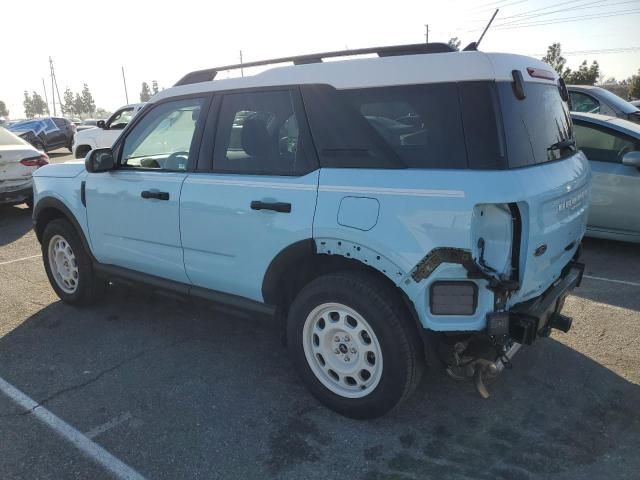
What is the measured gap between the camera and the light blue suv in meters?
2.52

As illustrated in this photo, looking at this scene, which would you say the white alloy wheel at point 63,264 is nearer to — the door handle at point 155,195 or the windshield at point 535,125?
the door handle at point 155,195

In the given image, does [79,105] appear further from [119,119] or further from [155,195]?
[155,195]

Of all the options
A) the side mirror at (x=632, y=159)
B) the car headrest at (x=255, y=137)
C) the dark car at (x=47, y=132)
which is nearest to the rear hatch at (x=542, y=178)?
the car headrest at (x=255, y=137)

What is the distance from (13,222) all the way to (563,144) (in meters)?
8.81

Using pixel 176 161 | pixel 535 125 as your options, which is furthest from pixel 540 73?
pixel 176 161

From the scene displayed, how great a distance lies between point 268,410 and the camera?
10.3 ft

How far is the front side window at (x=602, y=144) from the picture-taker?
5.85 meters

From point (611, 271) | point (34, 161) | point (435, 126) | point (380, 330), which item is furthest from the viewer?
point (34, 161)

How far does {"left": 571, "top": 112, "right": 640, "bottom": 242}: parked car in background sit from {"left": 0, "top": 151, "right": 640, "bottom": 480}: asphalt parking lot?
60.7 inches

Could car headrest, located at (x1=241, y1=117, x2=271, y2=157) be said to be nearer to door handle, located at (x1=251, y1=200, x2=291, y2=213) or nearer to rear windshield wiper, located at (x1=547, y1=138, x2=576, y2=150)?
door handle, located at (x1=251, y1=200, x2=291, y2=213)

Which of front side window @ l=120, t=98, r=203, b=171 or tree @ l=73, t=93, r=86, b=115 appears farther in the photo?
tree @ l=73, t=93, r=86, b=115

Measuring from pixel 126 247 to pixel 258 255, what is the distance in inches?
57.4

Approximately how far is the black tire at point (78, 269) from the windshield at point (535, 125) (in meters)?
3.65

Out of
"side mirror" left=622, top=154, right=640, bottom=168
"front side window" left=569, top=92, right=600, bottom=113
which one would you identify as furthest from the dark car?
"side mirror" left=622, top=154, right=640, bottom=168
